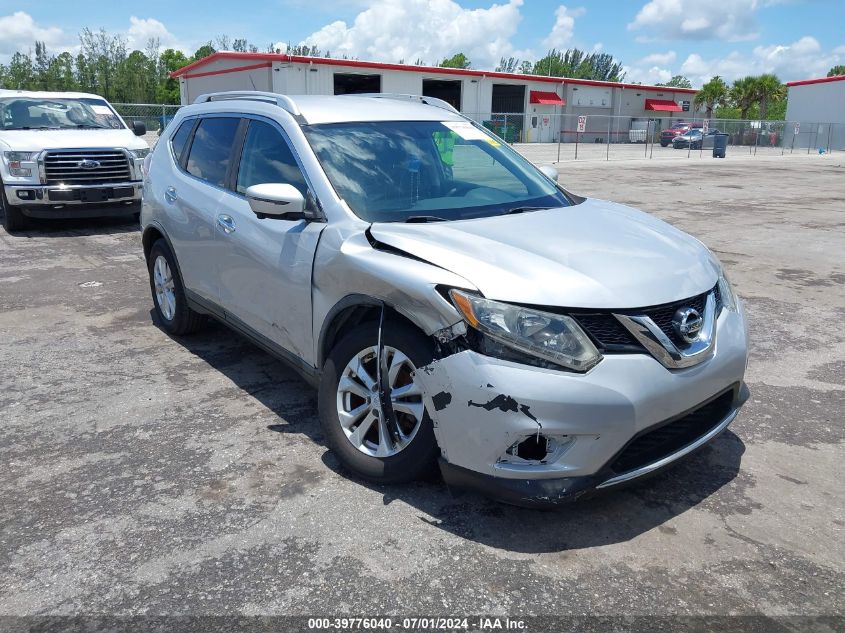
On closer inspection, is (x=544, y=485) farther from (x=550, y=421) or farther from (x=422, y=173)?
(x=422, y=173)

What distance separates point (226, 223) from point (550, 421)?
2.57 metres

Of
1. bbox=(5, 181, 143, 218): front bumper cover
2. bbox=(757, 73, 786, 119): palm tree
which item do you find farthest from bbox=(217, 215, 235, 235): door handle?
bbox=(757, 73, 786, 119): palm tree

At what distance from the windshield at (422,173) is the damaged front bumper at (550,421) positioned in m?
1.14

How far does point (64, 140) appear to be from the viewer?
10562 millimetres

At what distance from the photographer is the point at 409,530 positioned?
312 cm

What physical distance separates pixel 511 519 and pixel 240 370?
8.40 ft

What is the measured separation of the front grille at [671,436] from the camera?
293cm

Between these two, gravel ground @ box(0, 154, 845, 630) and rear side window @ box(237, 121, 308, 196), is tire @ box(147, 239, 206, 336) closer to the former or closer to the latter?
gravel ground @ box(0, 154, 845, 630)

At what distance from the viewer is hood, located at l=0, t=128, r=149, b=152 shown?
10.3 metres

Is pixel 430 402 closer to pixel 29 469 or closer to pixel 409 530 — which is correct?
pixel 409 530

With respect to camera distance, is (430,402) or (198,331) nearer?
(430,402)

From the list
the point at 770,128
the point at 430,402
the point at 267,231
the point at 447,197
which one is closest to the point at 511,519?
the point at 430,402

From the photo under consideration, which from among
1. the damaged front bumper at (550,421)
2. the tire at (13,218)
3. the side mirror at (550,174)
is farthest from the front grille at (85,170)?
the damaged front bumper at (550,421)

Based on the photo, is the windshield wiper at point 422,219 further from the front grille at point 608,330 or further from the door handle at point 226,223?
the door handle at point 226,223
